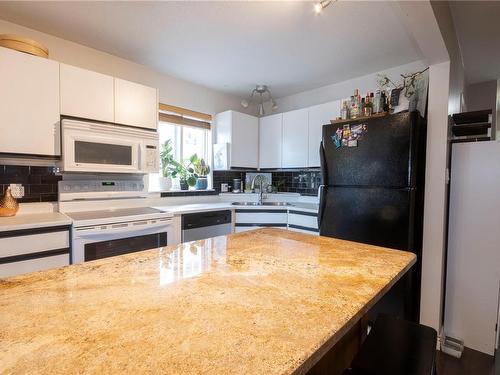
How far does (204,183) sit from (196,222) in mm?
901

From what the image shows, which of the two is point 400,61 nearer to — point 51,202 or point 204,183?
point 204,183

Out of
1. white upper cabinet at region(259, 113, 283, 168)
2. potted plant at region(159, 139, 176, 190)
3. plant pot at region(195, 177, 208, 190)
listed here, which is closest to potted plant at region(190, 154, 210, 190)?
plant pot at region(195, 177, 208, 190)

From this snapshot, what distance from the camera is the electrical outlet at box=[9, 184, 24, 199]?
2002mm

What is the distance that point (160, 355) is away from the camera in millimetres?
457

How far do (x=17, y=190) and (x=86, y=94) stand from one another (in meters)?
0.92

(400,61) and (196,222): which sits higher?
(400,61)

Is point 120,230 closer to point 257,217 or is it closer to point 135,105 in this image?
point 135,105

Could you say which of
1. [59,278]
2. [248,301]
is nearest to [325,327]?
[248,301]

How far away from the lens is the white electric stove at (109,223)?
72.4 inches

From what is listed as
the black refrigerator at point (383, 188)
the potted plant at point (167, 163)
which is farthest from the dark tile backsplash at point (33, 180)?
the black refrigerator at point (383, 188)

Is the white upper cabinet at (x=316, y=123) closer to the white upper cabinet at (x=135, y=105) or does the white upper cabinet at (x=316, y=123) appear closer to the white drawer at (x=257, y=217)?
the white drawer at (x=257, y=217)

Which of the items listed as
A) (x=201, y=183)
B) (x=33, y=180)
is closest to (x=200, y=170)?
(x=201, y=183)

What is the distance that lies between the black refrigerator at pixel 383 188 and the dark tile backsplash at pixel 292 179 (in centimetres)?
122

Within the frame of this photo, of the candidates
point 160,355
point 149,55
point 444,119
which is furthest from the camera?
point 149,55
